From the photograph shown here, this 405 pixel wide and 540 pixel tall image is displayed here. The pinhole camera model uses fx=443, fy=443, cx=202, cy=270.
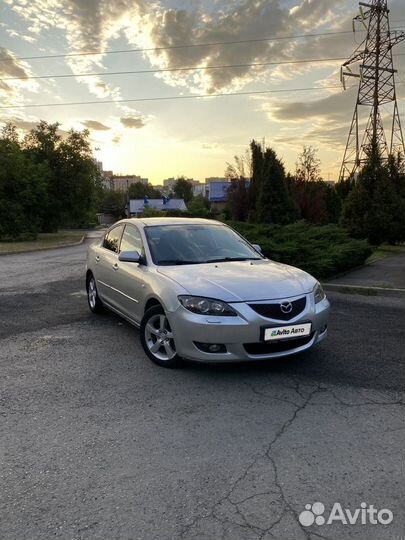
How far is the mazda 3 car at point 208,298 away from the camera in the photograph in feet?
13.8

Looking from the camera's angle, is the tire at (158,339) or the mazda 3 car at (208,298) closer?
the mazda 3 car at (208,298)

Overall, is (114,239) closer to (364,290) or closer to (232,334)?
(232,334)

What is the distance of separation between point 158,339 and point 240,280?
3.59ft

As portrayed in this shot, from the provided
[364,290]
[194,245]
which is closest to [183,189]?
[364,290]

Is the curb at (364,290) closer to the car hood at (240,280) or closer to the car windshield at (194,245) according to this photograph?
the car windshield at (194,245)

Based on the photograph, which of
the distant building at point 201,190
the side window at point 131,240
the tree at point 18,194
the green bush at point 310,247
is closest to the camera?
the side window at point 131,240

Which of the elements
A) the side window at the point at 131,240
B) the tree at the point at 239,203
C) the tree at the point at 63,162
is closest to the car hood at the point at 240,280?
the side window at the point at 131,240

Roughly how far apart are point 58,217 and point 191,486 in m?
39.9

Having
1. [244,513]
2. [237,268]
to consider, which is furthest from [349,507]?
[237,268]

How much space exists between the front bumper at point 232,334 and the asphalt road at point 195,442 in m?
0.29

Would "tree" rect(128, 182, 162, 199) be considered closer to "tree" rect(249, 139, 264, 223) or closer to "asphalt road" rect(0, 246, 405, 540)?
"tree" rect(249, 139, 264, 223)

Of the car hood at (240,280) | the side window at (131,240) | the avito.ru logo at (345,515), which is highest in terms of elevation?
the side window at (131,240)

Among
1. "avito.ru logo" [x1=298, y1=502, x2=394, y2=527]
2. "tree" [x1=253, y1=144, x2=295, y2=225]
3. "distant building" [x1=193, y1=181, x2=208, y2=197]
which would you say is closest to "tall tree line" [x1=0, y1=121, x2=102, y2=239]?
"tree" [x1=253, y1=144, x2=295, y2=225]

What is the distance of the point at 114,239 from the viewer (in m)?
6.61
